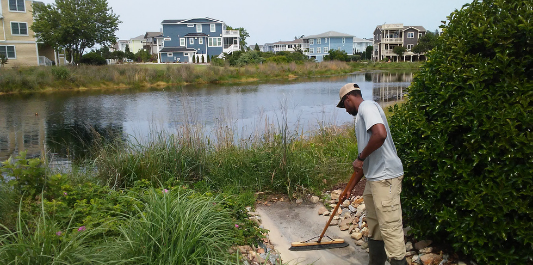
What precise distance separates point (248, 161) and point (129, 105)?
65.2 feet

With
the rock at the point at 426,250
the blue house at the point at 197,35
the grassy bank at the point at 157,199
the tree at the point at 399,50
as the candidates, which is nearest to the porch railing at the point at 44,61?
the blue house at the point at 197,35

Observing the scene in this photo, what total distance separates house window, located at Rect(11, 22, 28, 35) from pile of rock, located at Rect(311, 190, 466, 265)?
50.9m

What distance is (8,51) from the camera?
46.6 metres

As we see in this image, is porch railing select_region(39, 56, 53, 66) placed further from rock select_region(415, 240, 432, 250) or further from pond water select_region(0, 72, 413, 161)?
rock select_region(415, 240, 432, 250)

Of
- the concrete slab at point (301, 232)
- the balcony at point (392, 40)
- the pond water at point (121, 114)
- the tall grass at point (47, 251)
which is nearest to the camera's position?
the tall grass at point (47, 251)

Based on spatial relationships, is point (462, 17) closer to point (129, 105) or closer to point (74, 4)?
point (129, 105)

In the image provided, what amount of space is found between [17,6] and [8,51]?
16.7ft

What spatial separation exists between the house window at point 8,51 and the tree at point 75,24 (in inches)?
118

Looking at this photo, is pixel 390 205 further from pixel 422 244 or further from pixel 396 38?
pixel 396 38

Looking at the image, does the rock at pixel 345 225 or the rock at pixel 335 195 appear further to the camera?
the rock at pixel 335 195

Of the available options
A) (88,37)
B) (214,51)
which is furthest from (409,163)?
(214,51)

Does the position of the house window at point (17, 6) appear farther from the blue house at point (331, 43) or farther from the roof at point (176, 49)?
the blue house at point (331, 43)

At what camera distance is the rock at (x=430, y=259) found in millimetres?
4188

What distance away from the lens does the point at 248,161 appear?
7.00 m
